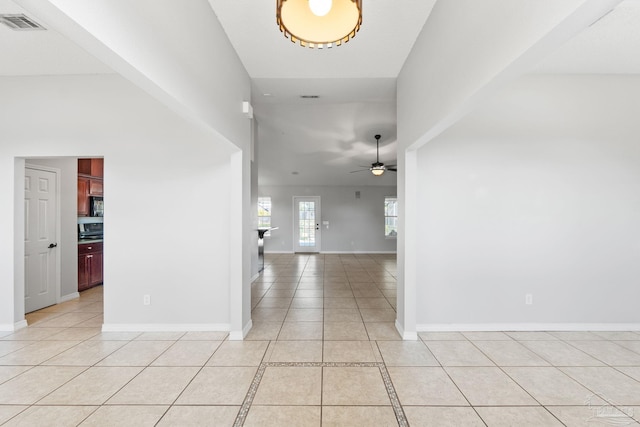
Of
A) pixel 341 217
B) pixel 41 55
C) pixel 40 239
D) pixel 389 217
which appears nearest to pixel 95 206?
pixel 40 239

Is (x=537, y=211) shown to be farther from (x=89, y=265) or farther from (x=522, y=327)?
(x=89, y=265)

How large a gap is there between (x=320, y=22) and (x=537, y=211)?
3.41 meters

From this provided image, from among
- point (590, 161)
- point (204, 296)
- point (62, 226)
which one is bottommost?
point (204, 296)

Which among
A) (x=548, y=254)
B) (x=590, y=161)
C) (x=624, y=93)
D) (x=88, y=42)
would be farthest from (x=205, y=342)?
(x=624, y=93)

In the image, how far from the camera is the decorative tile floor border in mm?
1960

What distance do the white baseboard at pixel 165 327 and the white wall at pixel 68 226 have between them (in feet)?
6.19

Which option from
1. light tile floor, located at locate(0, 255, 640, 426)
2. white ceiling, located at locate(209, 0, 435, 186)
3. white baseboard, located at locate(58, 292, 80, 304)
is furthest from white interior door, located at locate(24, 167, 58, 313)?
white ceiling, located at locate(209, 0, 435, 186)

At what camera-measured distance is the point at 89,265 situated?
17.1 ft

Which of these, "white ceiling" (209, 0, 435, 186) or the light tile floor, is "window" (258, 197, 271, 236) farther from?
the light tile floor

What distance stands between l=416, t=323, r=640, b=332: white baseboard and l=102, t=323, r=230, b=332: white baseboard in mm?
2316

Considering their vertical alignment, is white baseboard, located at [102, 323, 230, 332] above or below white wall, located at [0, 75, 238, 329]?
below

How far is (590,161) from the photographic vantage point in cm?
343

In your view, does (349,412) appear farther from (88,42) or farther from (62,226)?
(62,226)

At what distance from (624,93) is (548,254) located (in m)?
2.03
